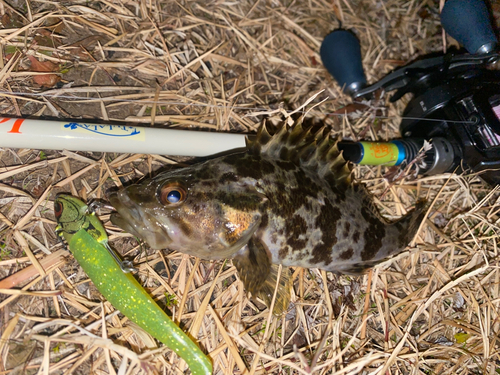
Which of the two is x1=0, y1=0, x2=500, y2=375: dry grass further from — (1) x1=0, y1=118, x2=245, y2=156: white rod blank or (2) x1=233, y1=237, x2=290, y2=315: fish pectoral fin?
(1) x1=0, y1=118, x2=245, y2=156: white rod blank

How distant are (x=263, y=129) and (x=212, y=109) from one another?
3.21ft

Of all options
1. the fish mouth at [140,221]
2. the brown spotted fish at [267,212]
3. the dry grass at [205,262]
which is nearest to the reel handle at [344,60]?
the dry grass at [205,262]

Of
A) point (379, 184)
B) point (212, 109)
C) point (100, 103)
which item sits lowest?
point (379, 184)

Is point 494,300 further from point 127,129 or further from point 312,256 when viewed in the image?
point 127,129

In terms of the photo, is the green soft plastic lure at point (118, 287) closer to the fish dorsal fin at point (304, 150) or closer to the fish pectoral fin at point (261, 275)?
the fish pectoral fin at point (261, 275)

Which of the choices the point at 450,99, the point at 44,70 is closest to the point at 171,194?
the point at 44,70

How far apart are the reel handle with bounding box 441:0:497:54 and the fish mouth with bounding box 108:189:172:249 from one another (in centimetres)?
345

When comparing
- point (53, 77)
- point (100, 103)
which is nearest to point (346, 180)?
point (100, 103)

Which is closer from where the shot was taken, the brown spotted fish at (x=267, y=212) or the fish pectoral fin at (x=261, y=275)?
the brown spotted fish at (x=267, y=212)

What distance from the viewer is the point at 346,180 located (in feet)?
9.95

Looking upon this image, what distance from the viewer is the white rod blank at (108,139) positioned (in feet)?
8.03

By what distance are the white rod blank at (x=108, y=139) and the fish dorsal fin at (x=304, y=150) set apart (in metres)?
0.29

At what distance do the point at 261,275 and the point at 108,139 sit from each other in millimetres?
1628

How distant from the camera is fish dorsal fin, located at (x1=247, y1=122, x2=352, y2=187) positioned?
8.99ft
